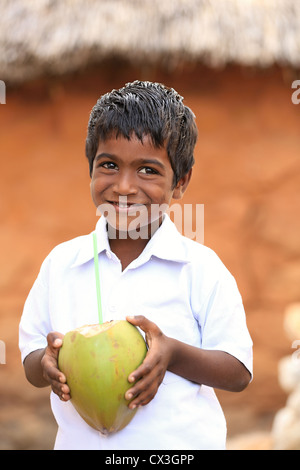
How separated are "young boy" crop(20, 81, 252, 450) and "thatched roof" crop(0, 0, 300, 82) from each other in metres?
1.82

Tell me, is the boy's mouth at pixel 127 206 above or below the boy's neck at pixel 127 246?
above

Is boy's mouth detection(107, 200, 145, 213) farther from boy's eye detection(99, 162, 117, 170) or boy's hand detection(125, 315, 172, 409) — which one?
boy's hand detection(125, 315, 172, 409)

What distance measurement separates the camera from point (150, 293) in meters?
1.36

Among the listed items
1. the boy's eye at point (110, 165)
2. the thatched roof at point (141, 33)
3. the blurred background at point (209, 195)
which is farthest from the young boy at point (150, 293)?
the blurred background at point (209, 195)

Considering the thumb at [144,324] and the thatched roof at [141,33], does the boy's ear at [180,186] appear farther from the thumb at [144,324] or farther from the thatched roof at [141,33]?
the thatched roof at [141,33]

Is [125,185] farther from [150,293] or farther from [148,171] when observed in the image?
[150,293]

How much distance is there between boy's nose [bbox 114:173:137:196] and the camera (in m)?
1.33

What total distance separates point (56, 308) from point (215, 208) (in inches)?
91.3

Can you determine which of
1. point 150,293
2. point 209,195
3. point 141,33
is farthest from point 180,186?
point 209,195

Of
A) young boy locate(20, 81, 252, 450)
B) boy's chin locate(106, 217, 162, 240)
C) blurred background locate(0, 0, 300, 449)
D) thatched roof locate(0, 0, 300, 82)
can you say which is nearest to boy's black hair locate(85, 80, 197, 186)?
young boy locate(20, 81, 252, 450)

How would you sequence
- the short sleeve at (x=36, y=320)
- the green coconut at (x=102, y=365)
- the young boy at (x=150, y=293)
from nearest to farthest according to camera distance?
the green coconut at (x=102, y=365), the young boy at (x=150, y=293), the short sleeve at (x=36, y=320)

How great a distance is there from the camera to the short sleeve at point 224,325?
1339 mm

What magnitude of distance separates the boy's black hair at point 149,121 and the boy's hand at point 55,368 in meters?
0.43
